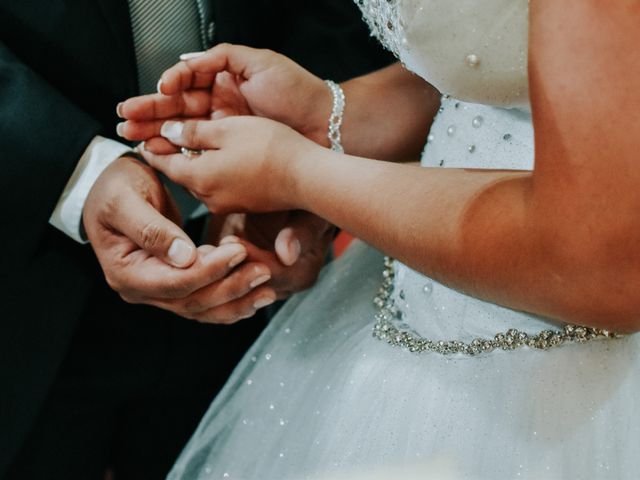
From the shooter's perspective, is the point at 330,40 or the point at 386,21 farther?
the point at 330,40

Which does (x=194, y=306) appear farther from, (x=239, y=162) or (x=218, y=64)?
(x=218, y=64)

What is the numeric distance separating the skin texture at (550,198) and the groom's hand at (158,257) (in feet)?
0.48

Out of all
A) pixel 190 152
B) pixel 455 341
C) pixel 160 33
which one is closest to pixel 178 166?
pixel 190 152

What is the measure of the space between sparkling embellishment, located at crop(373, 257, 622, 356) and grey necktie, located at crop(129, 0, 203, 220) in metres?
0.42

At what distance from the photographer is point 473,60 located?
0.67 meters

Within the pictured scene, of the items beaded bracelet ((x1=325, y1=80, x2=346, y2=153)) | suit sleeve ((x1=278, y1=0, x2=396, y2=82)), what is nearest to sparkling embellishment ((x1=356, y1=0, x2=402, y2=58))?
beaded bracelet ((x1=325, y1=80, x2=346, y2=153))

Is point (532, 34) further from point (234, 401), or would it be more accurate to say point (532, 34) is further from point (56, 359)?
point (56, 359)

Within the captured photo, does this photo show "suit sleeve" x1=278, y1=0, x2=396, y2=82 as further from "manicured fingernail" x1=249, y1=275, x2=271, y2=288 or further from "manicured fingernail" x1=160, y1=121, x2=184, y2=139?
"manicured fingernail" x1=249, y1=275, x2=271, y2=288

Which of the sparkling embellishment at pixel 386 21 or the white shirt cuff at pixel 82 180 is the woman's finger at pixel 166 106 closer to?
the white shirt cuff at pixel 82 180

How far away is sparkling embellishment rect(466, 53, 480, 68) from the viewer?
0.67 m

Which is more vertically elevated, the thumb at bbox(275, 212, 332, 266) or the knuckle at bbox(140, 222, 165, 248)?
the knuckle at bbox(140, 222, 165, 248)

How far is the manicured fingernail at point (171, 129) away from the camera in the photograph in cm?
92

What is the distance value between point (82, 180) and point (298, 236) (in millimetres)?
276

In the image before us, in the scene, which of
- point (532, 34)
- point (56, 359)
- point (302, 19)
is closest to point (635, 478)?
point (532, 34)
